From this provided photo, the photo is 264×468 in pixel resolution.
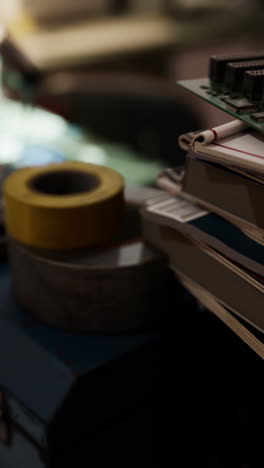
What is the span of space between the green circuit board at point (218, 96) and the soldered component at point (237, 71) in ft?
0.04

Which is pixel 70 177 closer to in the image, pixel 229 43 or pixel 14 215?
pixel 14 215

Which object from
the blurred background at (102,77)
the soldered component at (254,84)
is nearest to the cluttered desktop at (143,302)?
the soldered component at (254,84)

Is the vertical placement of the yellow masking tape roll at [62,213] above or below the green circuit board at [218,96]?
below

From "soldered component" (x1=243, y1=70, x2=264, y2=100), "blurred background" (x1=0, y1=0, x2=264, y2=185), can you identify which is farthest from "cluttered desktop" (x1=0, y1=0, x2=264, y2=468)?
"blurred background" (x1=0, y1=0, x2=264, y2=185)

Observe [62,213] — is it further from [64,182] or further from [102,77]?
[102,77]

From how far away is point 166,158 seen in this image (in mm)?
1892

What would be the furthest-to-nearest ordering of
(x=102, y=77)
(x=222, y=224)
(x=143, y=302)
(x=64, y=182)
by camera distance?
1. (x=102, y=77)
2. (x=64, y=182)
3. (x=143, y=302)
4. (x=222, y=224)

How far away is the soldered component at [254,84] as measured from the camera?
741mm

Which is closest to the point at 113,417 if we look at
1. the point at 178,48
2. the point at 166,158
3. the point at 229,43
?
the point at 166,158

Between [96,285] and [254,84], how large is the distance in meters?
0.37

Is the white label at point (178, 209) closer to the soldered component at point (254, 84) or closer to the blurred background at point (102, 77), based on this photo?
the soldered component at point (254, 84)

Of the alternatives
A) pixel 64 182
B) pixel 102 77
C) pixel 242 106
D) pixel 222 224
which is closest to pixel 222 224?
pixel 222 224

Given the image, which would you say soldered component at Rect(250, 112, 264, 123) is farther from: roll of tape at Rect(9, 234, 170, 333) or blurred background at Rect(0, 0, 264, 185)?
blurred background at Rect(0, 0, 264, 185)

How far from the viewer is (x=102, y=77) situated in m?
2.09
